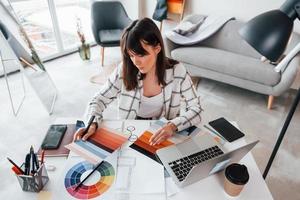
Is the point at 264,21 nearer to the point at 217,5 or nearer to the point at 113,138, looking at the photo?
the point at 113,138

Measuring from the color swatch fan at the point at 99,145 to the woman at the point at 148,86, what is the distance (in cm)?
5

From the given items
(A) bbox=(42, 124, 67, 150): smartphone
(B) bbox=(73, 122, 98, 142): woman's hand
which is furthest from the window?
(B) bbox=(73, 122, 98, 142): woman's hand

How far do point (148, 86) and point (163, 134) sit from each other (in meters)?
0.34

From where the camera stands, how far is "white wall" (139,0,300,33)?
114 inches

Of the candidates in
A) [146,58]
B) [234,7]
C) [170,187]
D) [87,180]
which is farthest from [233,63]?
[87,180]

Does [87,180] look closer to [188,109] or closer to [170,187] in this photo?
[170,187]

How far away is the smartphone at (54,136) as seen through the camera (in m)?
0.98

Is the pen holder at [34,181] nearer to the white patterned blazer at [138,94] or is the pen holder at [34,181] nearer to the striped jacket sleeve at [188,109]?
the white patterned blazer at [138,94]

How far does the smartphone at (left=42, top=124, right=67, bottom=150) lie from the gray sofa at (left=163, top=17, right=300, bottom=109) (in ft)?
6.34

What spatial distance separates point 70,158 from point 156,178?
0.35 metres

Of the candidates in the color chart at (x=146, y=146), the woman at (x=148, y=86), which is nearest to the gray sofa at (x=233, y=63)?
the woman at (x=148, y=86)

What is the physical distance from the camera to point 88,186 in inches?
32.5

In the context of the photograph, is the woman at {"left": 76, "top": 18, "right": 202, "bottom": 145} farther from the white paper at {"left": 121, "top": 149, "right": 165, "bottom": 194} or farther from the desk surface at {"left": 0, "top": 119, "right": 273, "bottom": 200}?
the desk surface at {"left": 0, "top": 119, "right": 273, "bottom": 200}

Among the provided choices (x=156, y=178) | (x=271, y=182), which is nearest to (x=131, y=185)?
(x=156, y=178)
